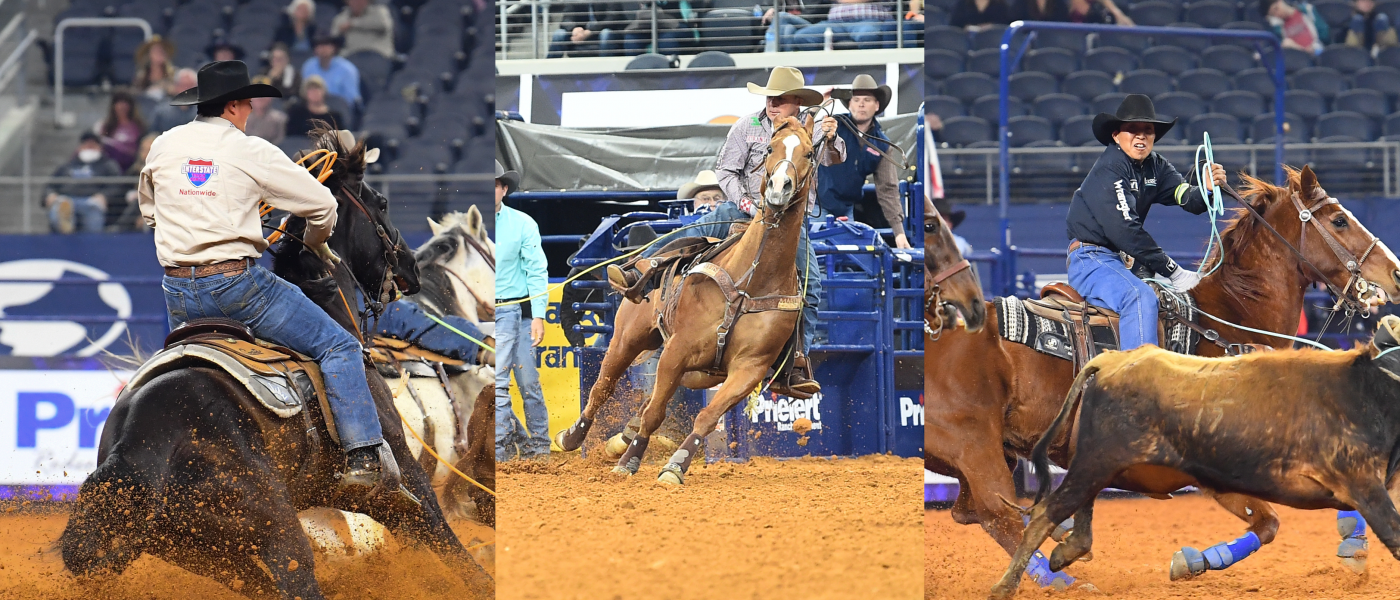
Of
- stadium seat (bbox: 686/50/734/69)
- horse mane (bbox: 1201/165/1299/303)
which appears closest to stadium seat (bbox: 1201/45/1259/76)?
horse mane (bbox: 1201/165/1299/303)

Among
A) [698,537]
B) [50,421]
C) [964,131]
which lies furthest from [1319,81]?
[50,421]

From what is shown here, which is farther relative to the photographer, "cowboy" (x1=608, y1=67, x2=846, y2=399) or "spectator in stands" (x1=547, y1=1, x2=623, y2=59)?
"spectator in stands" (x1=547, y1=1, x2=623, y2=59)

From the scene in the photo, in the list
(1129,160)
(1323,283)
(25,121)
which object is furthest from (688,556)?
(25,121)

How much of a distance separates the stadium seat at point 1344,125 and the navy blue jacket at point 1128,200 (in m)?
7.46

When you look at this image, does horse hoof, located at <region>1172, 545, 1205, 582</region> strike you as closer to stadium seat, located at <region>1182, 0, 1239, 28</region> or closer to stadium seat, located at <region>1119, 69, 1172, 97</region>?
stadium seat, located at <region>1119, 69, 1172, 97</region>

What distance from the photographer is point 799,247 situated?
4430 millimetres

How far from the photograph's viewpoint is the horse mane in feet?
15.3

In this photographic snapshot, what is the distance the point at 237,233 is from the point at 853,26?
87.0 inches

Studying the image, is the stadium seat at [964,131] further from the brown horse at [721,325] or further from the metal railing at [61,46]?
the metal railing at [61,46]

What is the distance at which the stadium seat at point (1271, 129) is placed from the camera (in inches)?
418

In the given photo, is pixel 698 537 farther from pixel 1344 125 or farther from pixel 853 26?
pixel 1344 125

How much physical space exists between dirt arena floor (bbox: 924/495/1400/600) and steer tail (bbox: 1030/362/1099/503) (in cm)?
43

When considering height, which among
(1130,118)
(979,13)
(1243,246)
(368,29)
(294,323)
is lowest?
(294,323)

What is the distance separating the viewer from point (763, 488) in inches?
175
